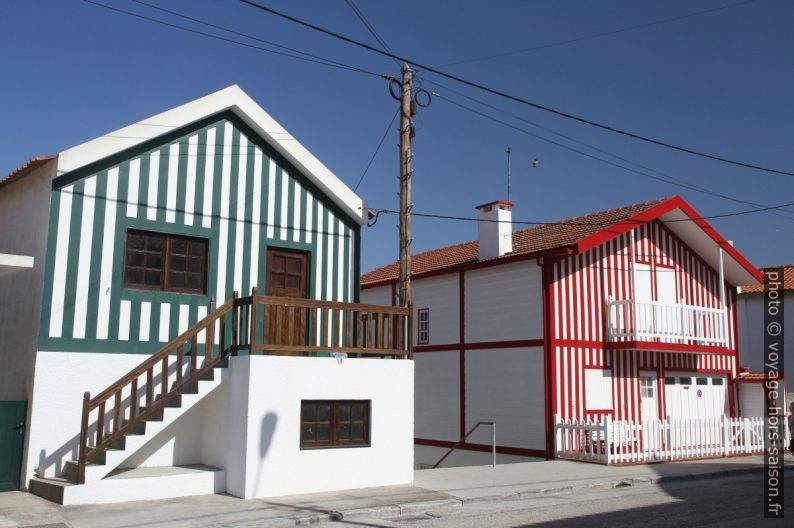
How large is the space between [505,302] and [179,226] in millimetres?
9413

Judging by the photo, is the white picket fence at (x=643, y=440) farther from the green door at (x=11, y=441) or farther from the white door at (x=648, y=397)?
the green door at (x=11, y=441)

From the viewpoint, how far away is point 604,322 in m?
19.4

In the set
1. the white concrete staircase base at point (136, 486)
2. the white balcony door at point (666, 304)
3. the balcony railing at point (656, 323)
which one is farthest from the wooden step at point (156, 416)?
the white balcony door at point (666, 304)

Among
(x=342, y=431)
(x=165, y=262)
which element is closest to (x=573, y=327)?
(x=342, y=431)

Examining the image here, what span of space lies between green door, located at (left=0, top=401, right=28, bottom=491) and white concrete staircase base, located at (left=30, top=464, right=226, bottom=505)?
1.33ft

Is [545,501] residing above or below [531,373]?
below

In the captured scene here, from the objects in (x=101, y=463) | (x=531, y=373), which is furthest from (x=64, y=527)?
(x=531, y=373)

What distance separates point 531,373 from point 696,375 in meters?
6.11

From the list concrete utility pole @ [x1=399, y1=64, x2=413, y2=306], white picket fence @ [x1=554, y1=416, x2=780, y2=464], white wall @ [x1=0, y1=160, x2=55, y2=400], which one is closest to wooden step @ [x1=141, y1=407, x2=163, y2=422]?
white wall @ [x1=0, y1=160, x2=55, y2=400]

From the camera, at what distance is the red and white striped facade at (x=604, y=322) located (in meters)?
18.3

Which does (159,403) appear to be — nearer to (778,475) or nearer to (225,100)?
(225,100)

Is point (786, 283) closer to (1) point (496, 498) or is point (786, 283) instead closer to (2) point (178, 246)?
(1) point (496, 498)

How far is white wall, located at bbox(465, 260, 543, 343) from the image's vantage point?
18641 millimetres

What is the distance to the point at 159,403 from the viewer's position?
1136 cm
